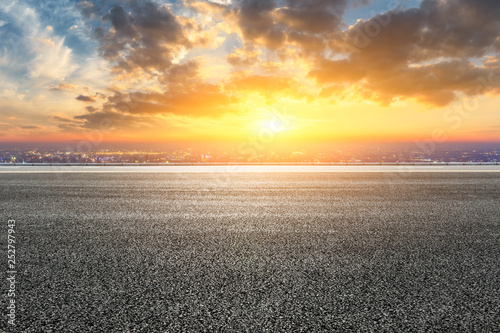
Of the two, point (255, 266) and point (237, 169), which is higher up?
point (237, 169)

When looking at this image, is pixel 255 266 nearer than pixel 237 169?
Yes

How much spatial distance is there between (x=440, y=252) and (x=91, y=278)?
6.41 m

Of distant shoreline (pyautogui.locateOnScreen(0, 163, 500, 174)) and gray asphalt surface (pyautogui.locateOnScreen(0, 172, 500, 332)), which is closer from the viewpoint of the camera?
gray asphalt surface (pyautogui.locateOnScreen(0, 172, 500, 332))

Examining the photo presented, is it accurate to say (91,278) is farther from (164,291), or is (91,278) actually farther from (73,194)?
(73,194)

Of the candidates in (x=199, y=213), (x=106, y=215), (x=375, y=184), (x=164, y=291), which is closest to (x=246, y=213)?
(x=199, y=213)

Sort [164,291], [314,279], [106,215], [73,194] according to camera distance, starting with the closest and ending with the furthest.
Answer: [164,291] < [314,279] < [106,215] < [73,194]

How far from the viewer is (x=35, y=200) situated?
11.0 metres

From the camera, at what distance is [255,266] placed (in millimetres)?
5027

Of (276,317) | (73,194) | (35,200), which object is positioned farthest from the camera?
(73,194)

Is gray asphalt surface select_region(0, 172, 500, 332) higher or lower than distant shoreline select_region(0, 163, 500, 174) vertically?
lower

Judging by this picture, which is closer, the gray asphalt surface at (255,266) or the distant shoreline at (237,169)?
the gray asphalt surface at (255,266)

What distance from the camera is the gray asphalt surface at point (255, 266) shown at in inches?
137

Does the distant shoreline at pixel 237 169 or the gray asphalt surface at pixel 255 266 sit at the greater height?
the distant shoreline at pixel 237 169

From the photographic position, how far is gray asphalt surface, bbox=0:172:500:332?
11.4 feet
